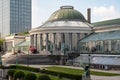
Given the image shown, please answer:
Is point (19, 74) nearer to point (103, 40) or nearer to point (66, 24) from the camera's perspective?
point (103, 40)

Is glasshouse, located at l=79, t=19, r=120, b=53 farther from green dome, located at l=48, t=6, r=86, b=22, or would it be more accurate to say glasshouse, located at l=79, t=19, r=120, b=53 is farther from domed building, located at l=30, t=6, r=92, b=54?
green dome, located at l=48, t=6, r=86, b=22

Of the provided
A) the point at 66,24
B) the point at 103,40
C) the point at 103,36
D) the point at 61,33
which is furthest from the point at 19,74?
the point at 66,24

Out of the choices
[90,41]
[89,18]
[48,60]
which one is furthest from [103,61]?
[89,18]

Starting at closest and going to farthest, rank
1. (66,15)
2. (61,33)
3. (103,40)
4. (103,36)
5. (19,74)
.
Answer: (19,74) < (103,40) < (103,36) < (61,33) < (66,15)

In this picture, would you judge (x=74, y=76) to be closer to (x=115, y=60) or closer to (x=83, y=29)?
(x=115, y=60)

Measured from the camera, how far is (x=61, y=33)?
102 metres

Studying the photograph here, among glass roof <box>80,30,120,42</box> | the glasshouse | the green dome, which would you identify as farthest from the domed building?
glass roof <box>80,30,120,42</box>

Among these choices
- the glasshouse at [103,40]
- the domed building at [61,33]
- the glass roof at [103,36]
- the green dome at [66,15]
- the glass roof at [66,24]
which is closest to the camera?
the glasshouse at [103,40]

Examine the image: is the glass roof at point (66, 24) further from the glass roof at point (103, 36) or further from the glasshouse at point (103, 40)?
the glass roof at point (103, 36)

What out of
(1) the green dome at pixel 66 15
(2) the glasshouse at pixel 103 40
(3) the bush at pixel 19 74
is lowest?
(3) the bush at pixel 19 74

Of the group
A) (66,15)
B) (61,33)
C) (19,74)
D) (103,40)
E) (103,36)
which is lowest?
(19,74)

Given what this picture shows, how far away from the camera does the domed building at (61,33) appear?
334 feet

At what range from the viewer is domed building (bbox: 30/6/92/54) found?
101875mm

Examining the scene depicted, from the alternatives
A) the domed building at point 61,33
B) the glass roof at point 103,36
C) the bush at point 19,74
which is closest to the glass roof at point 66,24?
the domed building at point 61,33
